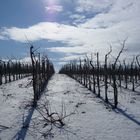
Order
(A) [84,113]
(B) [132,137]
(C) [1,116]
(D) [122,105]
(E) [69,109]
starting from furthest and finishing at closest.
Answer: (D) [122,105] < (E) [69,109] < (A) [84,113] < (C) [1,116] < (B) [132,137]

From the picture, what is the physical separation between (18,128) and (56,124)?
1.72 meters

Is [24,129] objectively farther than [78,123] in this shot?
No

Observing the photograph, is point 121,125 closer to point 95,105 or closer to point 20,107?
point 95,105

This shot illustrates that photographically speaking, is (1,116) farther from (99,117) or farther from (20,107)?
(99,117)

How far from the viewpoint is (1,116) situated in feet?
43.3

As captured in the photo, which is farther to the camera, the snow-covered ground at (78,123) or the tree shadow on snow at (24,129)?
the snow-covered ground at (78,123)

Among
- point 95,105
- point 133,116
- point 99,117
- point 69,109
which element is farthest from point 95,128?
point 95,105

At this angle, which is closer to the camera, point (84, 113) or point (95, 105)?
point (84, 113)

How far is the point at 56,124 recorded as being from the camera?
38.7ft

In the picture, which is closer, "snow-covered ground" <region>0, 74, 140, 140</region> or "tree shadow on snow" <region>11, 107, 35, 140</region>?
"tree shadow on snow" <region>11, 107, 35, 140</region>

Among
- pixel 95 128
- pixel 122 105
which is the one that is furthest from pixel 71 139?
pixel 122 105

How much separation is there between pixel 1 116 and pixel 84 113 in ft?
14.1

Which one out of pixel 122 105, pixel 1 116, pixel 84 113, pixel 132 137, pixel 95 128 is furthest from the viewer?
pixel 122 105

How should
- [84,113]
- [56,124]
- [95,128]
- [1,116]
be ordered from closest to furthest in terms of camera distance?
[95,128]
[56,124]
[1,116]
[84,113]
